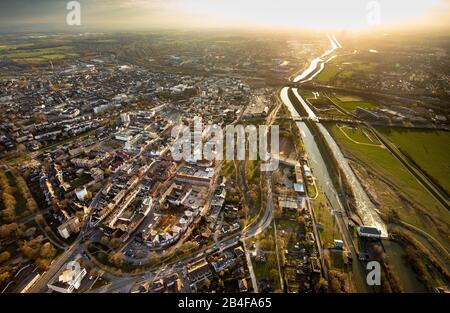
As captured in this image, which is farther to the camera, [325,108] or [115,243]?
[325,108]

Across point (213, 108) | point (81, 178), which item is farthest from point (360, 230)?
point (213, 108)

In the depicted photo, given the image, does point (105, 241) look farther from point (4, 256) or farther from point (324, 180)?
point (324, 180)

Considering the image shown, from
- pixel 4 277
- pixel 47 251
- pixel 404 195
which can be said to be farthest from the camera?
pixel 404 195

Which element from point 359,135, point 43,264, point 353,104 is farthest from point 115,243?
point 353,104

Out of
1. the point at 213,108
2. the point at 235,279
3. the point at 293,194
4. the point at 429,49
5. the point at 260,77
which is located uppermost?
the point at 429,49

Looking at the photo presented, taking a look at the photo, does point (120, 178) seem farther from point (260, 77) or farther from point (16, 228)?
point (260, 77)

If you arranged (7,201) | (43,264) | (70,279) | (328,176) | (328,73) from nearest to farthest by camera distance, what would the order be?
(70,279) < (43,264) < (7,201) < (328,176) < (328,73)

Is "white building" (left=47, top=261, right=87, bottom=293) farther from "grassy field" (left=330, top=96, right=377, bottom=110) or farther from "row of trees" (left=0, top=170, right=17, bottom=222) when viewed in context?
"grassy field" (left=330, top=96, right=377, bottom=110)

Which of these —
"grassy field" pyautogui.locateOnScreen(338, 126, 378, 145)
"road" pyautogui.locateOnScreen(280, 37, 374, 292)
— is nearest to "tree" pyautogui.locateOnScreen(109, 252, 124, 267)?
"road" pyautogui.locateOnScreen(280, 37, 374, 292)
